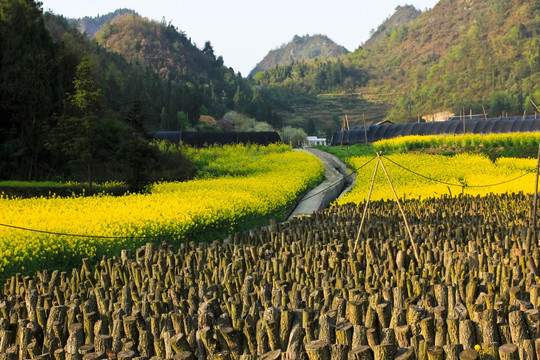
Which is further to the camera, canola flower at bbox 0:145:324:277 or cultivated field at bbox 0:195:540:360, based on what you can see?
canola flower at bbox 0:145:324:277

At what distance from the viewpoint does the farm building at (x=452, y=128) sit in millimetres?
40188

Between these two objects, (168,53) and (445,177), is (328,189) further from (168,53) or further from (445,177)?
(168,53)

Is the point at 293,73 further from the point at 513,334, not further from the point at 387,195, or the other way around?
the point at 513,334

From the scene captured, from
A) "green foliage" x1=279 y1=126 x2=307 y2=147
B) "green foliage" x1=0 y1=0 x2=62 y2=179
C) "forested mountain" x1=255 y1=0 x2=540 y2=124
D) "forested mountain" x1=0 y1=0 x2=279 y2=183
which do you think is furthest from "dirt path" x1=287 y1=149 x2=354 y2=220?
"green foliage" x1=279 y1=126 x2=307 y2=147

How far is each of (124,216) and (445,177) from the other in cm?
1407

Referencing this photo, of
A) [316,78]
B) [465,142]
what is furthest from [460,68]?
[465,142]

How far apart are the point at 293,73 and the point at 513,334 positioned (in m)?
163

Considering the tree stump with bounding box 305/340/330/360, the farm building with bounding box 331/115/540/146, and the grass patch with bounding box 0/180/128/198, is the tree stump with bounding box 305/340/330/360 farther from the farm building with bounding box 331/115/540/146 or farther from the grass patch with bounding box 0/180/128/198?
the farm building with bounding box 331/115/540/146

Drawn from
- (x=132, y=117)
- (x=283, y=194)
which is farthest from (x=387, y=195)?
(x=132, y=117)

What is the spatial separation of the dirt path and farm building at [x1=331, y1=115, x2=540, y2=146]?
4873 millimetres

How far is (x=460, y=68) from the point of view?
106438 mm

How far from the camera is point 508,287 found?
6590 mm

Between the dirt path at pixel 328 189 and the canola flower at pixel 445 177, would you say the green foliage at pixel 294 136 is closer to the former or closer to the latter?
the dirt path at pixel 328 189

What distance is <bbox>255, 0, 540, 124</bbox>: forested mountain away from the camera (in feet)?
302
